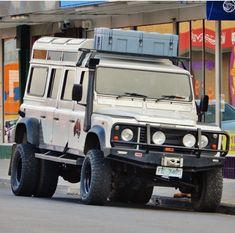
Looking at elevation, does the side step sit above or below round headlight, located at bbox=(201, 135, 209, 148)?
below

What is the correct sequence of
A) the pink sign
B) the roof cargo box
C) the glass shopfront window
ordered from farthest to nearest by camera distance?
the glass shopfront window → the pink sign → the roof cargo box

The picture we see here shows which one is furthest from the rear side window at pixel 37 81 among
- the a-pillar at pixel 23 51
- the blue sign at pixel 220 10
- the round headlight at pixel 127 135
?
the a-pillar at pixel 23 51

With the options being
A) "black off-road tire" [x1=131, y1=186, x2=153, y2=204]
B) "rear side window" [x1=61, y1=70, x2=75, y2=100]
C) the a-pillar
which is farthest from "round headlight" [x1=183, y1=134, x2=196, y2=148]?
the a-pillar

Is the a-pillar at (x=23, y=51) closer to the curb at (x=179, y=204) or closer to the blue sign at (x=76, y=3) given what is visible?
the blue sign at (x=76, y=3)

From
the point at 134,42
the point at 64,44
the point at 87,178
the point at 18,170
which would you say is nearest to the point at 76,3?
the point at 64,44

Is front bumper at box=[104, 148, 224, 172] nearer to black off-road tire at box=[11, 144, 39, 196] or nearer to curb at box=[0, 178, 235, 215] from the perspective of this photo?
curb at box=[0, 178, 235, 215]

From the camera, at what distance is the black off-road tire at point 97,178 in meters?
13.5

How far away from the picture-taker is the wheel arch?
13625mm

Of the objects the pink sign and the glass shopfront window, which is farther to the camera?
the glass shopfront window

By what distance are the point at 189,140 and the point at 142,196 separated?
2495mm

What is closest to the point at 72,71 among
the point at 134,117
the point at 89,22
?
the point at 134,117

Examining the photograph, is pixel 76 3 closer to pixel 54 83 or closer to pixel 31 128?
pixel 54 83

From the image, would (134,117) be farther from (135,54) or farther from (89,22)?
(89,22)

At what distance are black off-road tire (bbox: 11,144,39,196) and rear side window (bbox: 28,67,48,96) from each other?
3.69ft
